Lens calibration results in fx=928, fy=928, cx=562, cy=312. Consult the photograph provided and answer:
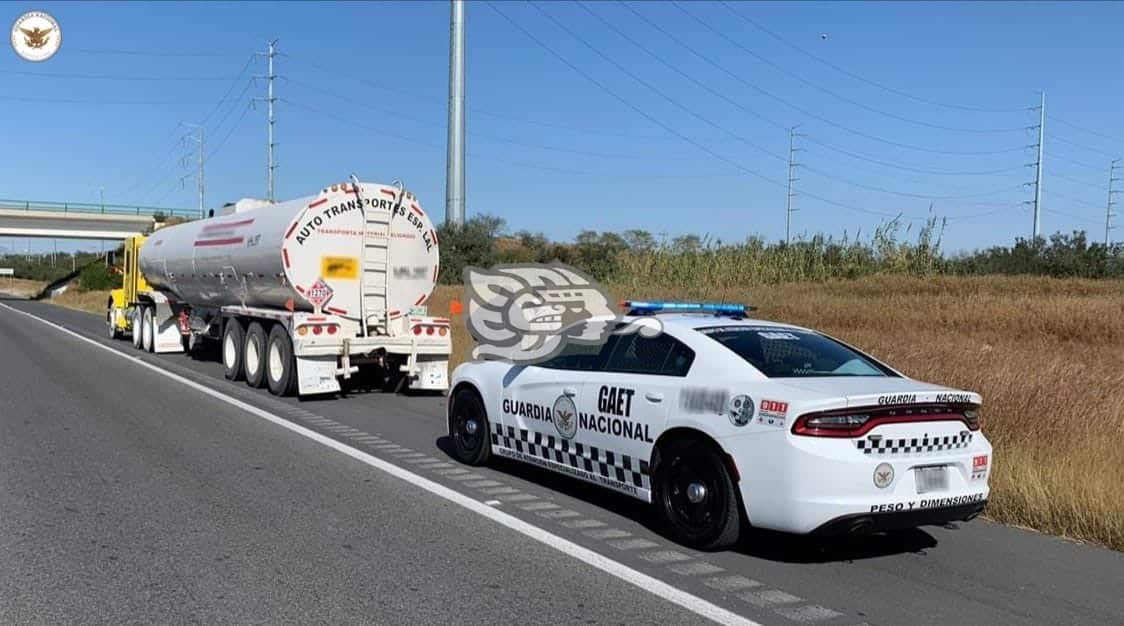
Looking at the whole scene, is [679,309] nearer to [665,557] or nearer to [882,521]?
[665,557]

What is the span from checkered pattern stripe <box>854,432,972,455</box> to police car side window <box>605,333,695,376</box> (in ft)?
4.29

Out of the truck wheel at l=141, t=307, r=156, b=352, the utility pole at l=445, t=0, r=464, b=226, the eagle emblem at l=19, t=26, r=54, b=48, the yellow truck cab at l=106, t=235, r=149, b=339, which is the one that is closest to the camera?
the truck wheel at l=141, t=307, r=156, b=352

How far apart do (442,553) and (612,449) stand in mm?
1464

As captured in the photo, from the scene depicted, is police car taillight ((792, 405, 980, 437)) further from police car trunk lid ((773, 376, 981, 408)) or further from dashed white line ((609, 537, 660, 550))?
dashed white line ((609, 537, 660, 550))

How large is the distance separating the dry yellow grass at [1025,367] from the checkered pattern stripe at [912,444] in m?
1.56

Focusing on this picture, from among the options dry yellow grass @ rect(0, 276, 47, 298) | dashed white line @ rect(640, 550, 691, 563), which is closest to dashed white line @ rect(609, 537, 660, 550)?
dashed white line @ rect(640, 550, 691, 563)

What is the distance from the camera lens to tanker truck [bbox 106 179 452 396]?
13664mm

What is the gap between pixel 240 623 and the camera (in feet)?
15.1

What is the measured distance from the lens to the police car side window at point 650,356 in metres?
6.30

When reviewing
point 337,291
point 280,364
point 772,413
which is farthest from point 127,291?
point 772,413

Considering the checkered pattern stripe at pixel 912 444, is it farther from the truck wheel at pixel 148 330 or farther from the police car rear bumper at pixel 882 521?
the truck wheel at pixel 148 330

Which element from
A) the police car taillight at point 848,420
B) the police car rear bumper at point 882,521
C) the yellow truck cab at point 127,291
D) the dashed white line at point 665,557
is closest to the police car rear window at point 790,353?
the police car taillight at point 848,420

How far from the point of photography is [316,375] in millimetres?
13414

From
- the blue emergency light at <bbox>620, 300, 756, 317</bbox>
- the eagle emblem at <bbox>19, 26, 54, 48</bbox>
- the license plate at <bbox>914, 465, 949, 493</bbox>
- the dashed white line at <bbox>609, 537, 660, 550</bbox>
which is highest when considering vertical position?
the eagle emblem at <bbox>19, 26, 54, 48</bbox>
